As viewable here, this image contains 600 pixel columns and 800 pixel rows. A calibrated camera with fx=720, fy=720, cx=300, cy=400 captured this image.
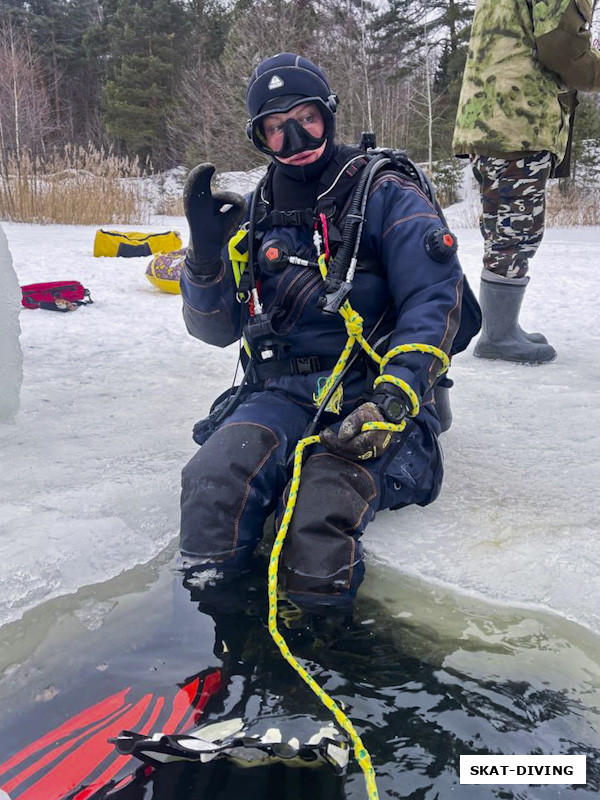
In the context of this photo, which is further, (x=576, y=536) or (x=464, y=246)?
(x=464, y=246)

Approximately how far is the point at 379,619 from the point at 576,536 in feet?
2.38

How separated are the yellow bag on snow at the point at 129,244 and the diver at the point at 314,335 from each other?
5.38m

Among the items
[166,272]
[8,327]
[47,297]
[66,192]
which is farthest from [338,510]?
[66,192]

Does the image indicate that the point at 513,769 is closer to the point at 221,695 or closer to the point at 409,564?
the point at 221,695

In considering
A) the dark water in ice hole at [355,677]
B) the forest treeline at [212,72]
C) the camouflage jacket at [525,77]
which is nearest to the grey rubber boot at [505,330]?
the camouflage jacket at [525,77]

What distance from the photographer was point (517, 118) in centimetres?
362

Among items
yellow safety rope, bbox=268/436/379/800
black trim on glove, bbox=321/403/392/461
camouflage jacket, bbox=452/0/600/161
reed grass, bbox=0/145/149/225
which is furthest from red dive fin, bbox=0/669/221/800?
reed grass, bbox=0/145/149/225

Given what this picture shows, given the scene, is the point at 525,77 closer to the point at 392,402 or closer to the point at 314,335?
the point at 314,335

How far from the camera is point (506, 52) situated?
12.2 ft

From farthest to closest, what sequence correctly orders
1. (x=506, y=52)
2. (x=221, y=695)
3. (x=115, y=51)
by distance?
Answer: (x=115, y=51)
(x=506, y=52)
(x=221, y=695)


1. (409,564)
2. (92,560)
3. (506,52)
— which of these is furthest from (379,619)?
(506,52)

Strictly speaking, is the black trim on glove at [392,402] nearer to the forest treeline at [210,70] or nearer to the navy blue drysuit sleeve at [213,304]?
the navy blue drysuit sleeve at [213,304]

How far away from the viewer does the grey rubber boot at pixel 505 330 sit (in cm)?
385

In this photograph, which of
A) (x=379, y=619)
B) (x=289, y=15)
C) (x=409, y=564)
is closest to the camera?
(x=379, y=619)
